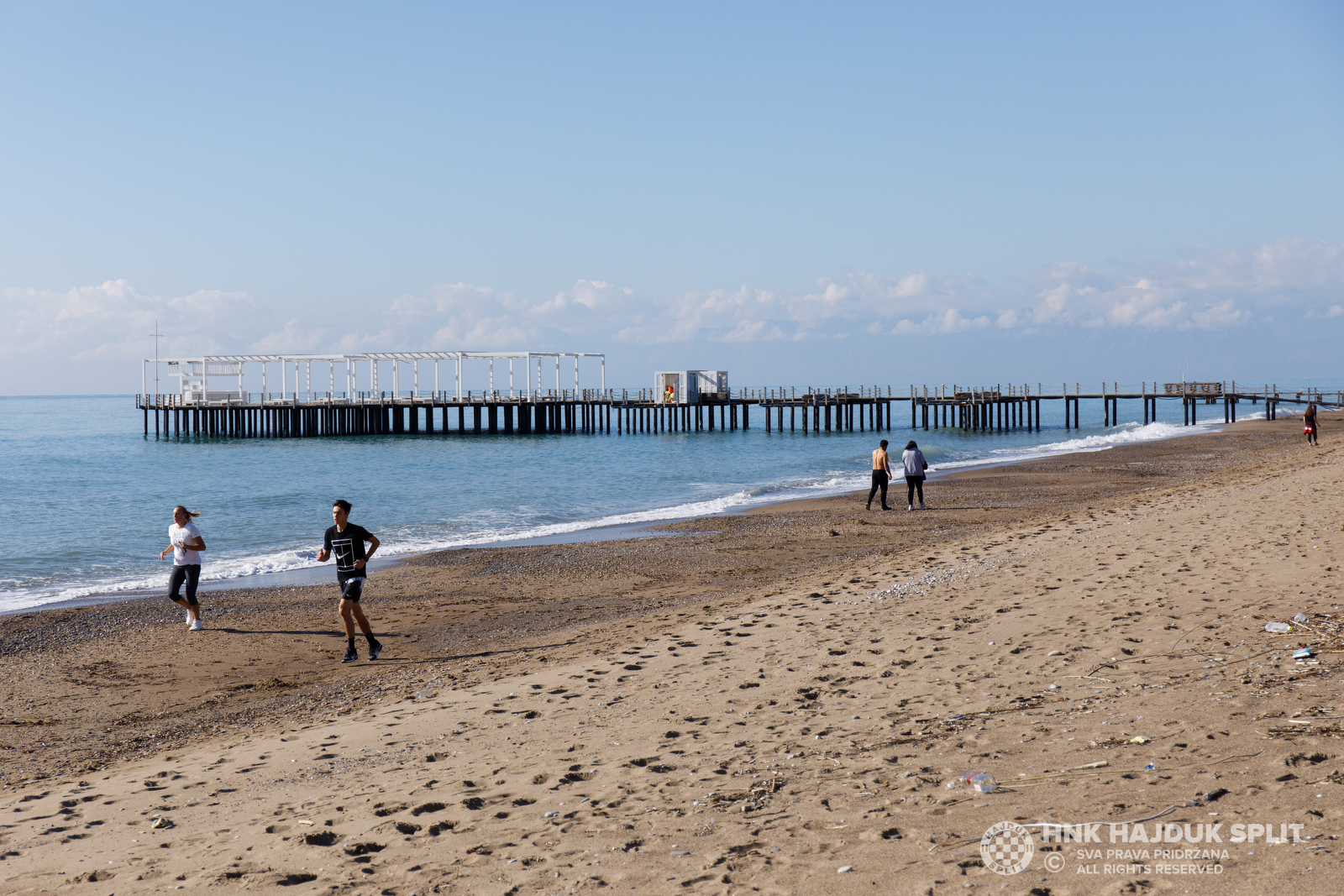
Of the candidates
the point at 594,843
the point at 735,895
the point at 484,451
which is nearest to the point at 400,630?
the point at 594,843

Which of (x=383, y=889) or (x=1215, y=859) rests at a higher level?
(x=1215, y=859)

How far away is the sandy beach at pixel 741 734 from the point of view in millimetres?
3699

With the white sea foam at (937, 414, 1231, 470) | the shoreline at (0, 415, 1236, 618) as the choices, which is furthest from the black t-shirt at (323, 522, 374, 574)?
the white sea foam at (937, 414, 1231, 470)

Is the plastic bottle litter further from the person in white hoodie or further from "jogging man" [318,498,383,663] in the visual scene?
the person in white hoodie

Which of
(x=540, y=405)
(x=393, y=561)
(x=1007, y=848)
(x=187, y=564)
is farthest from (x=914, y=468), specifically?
(x=540, y=405)

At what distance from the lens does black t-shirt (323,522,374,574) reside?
860 cm

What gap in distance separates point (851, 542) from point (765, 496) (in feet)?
34.1

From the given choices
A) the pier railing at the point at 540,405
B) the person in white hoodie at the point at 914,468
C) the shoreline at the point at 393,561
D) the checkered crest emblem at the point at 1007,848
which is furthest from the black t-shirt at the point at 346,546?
the pier railing at the point at 540,405

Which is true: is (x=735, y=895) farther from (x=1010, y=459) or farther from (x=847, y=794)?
(x=1010, y=459)

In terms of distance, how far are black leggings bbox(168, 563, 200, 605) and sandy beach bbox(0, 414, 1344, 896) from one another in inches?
15.5

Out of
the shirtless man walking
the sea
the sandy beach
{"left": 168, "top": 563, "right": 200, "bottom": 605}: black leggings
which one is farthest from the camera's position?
the shirtless man walking

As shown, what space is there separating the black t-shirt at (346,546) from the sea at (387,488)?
587 centimetres

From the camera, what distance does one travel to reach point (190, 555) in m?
10.8

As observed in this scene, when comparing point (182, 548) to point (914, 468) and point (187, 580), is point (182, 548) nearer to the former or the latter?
point (187, 580)
